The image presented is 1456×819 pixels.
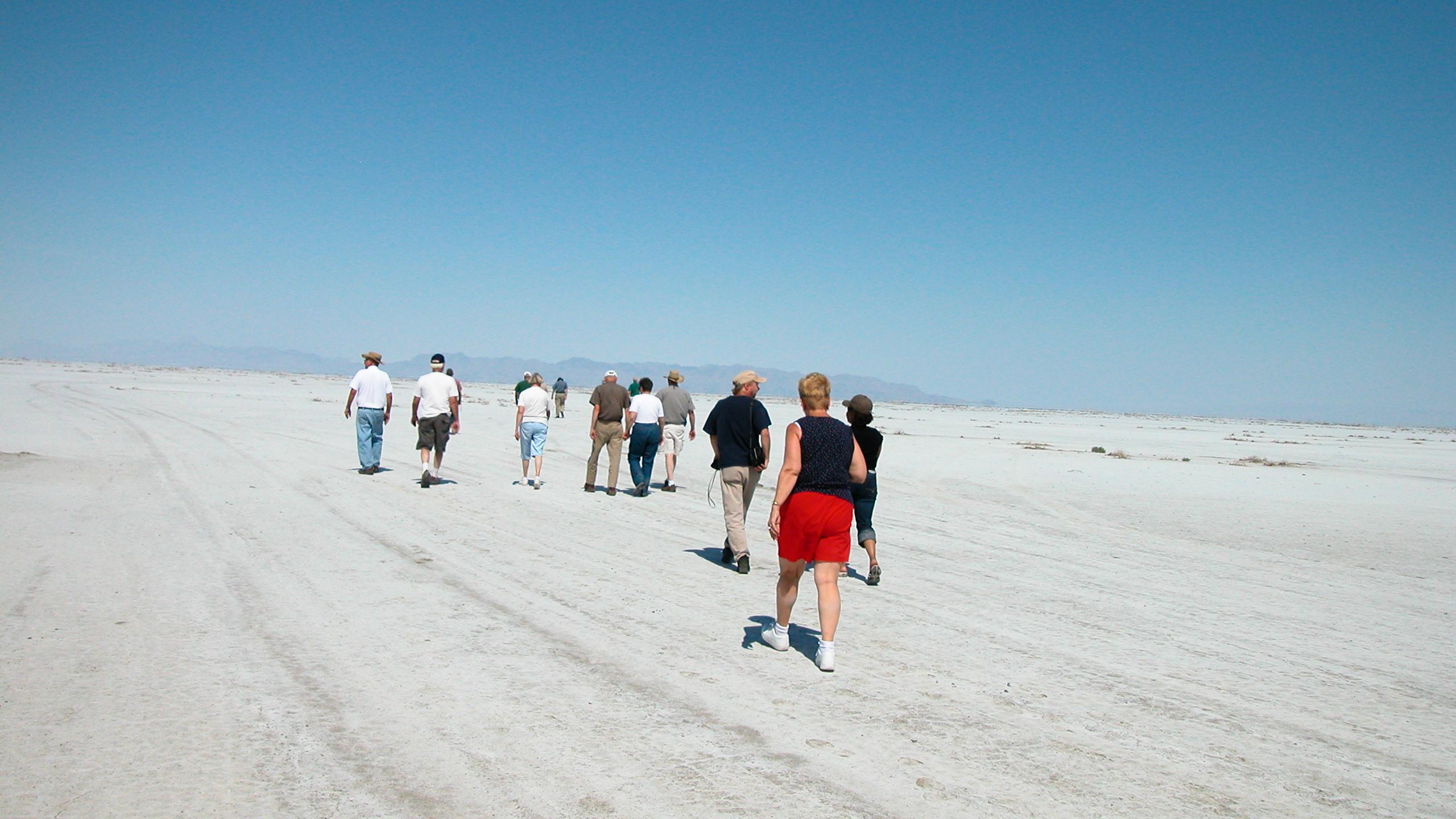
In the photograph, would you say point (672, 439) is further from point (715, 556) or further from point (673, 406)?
point (715, 556)

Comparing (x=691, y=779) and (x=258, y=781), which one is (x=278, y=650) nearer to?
(x=258, y=781)

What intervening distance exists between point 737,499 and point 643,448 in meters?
4.79

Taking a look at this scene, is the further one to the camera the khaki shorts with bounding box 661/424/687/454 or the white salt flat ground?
the khaki shorts with bounding box 661/424/687/454

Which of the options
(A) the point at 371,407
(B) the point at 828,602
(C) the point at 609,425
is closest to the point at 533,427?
(C) the point at 609,425

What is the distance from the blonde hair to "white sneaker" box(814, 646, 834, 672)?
156cm

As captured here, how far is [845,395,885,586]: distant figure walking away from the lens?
7.75m

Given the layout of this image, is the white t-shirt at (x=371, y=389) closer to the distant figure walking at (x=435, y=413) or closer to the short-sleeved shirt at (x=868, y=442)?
the distant figure walking at (x=435, y=413)

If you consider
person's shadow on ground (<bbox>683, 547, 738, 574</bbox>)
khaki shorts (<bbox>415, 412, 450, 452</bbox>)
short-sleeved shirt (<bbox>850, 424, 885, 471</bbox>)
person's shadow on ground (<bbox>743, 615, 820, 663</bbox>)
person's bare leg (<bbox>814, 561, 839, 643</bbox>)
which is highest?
short-sleeved shirt (<bbox>850, 424, 885, 471</bbox>)

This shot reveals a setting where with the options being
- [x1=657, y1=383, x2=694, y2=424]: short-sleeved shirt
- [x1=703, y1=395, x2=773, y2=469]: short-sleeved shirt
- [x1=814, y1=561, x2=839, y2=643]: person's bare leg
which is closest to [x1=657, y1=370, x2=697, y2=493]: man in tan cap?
[x1=657, y1=383, x2=694, y2=424]: short-sleeved shirt

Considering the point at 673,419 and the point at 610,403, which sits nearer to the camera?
the point at 610,403

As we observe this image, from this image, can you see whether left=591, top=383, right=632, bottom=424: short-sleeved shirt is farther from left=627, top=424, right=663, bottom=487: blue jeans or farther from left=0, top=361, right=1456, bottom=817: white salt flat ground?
left=0, top=361, right=1456, bottom=817: white salt flat ground

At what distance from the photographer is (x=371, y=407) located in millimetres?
13375

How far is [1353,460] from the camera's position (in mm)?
29750

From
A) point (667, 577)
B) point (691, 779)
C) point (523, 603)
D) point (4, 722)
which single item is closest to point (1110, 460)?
point (667, 577)
